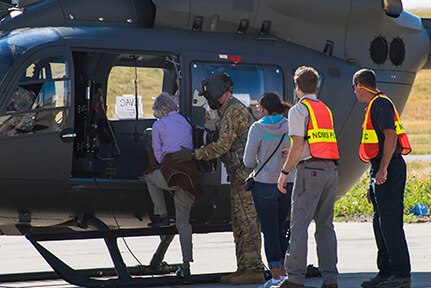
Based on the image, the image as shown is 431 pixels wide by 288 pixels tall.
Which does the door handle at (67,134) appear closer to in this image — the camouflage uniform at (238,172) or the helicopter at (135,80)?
the helicopter at (135,80)

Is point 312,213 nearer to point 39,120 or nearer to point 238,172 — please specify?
point 238,172

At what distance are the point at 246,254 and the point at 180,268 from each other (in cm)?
63

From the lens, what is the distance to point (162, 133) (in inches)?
362

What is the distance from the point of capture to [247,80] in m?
10.0

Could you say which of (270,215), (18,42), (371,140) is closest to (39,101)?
(18,42)

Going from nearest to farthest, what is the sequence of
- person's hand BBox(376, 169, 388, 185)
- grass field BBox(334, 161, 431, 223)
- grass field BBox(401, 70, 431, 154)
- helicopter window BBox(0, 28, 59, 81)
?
person's hand BBox(376, 169, 388, 185)
helicopter window BBox(0, 28, 59, 81)
grass field BBox(334, 161, 431, 223)
grass field BBox(401, 70, 431, 154)

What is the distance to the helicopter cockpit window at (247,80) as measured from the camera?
9.74 meters

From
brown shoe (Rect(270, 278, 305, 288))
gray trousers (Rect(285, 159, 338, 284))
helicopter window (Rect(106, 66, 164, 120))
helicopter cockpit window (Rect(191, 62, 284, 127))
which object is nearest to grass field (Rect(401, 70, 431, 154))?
helicopter window (Rect(106, 66, 164, 120))

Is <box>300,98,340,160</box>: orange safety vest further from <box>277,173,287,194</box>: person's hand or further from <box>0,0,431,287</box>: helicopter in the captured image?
<box>0,0,431,287</box>: helicopter

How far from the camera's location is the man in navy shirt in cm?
849

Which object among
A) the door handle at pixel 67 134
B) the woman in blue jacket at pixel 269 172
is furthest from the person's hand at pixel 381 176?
the door handle at pixel 67 134

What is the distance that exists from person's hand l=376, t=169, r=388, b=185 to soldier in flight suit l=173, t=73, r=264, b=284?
133cm

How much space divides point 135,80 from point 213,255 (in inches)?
97.3

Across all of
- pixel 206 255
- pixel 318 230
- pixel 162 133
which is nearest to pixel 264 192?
pixel 318 230
